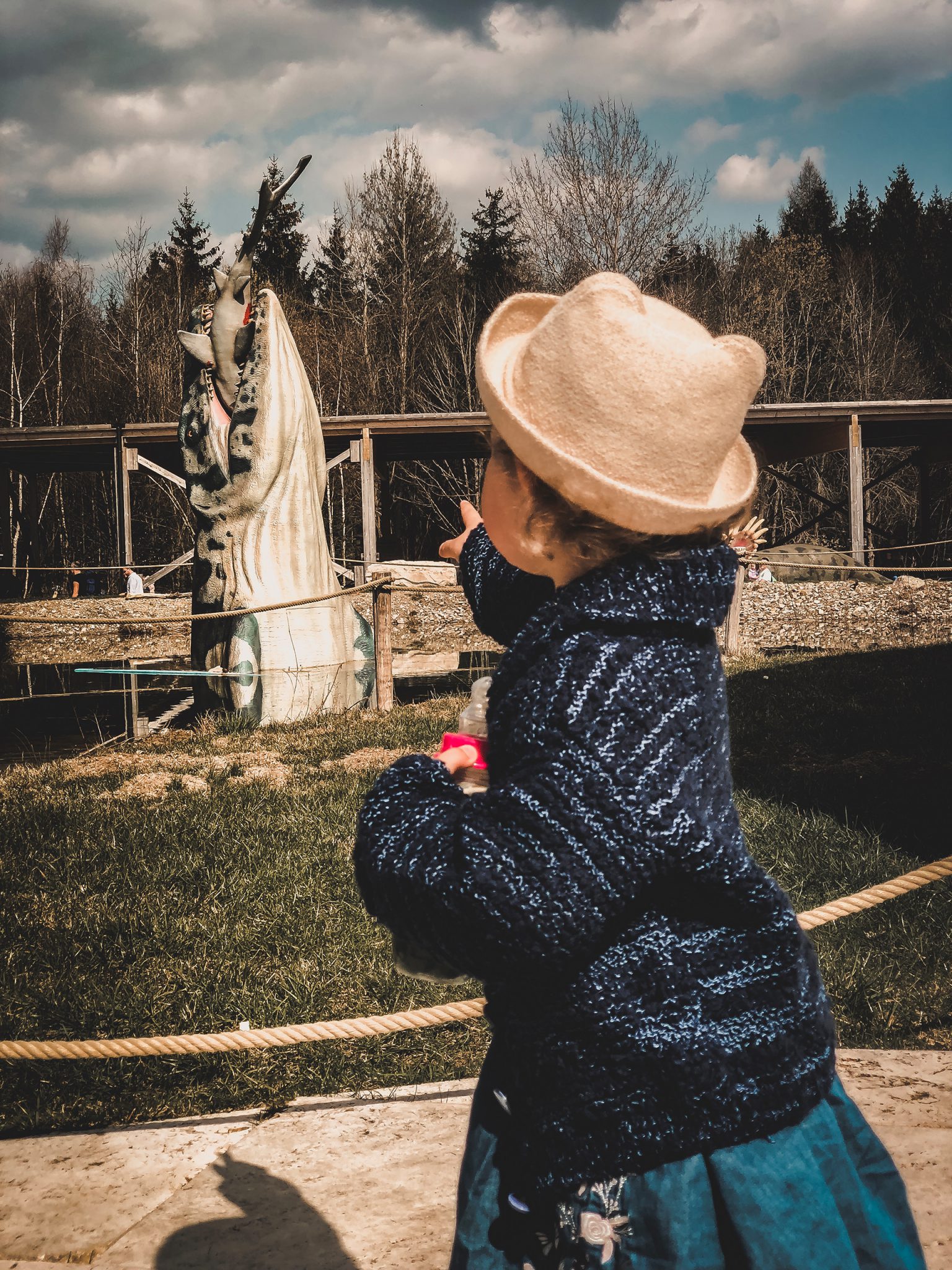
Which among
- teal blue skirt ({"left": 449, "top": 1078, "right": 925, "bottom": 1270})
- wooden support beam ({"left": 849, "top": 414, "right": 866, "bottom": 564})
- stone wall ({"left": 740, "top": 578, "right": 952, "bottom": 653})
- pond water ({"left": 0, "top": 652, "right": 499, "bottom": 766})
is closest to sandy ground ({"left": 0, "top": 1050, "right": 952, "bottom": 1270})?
teal blue skirt ({"left": 449, "top": 1078, "right": 925, "bottom": 1270})

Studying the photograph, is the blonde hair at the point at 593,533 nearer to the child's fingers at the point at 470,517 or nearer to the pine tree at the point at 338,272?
the child's fingers at the point at 470,517

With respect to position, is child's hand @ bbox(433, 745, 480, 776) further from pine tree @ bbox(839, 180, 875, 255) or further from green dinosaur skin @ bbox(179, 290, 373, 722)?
pine tree @ bbox(839, 180, 875, 255)

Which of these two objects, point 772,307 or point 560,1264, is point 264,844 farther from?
point 772,307

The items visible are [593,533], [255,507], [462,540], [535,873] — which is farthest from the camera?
[255,507]

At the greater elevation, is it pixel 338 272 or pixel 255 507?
pixel 338 272

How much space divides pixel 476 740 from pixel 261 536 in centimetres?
699

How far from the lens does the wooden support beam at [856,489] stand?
55.4 ft

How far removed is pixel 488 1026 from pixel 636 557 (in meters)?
2.61

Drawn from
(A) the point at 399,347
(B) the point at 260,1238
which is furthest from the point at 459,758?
(A) the point at 399,347

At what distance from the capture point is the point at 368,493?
56.1 feet

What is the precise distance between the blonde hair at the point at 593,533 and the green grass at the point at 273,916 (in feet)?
7.77

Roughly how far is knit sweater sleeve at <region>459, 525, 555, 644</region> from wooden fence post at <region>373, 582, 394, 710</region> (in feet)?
21.9

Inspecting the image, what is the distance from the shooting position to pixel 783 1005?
3.92 ft

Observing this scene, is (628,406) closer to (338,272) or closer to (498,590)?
(498,590)
